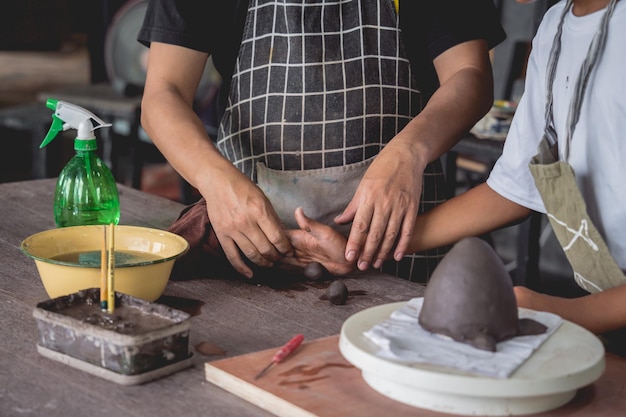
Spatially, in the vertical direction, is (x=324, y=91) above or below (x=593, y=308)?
above

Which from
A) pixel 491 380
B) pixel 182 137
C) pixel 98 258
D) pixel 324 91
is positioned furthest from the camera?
pixel 324 91

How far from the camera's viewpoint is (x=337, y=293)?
1483 mm

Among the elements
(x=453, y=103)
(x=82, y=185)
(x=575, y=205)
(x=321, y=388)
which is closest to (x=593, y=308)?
(x=575, y=205)

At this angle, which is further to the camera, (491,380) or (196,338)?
(196,338)

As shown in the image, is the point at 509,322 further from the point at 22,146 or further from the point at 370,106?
the point at 22,146

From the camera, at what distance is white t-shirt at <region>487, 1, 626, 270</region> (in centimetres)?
142

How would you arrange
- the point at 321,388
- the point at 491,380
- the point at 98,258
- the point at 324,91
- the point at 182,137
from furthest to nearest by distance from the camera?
the point at 324,91, the point at 182,137, the point at 98,258, the point at 321,388, the point at 491,380

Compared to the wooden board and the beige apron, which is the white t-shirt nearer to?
the beige apron

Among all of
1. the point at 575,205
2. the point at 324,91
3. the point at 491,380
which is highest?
the point at 324,91

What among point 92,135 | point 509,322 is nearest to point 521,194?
point 509,322

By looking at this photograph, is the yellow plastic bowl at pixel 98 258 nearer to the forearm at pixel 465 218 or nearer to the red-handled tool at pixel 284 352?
the red-handled tool at pixel 284 352

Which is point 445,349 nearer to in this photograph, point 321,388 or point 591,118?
point 321,388

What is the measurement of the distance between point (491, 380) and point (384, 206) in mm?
649

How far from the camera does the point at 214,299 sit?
1.52 metres
